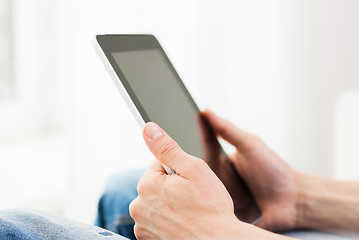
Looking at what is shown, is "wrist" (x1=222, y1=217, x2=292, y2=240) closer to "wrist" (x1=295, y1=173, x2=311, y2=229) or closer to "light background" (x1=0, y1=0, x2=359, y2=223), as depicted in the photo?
"wrist" (x1=295, y1=173, x2=311, y2=229)

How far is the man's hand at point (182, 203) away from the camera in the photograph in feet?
1.79

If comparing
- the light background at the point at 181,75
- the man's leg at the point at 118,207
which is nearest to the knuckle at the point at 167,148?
the man's leg at the point at 118,207

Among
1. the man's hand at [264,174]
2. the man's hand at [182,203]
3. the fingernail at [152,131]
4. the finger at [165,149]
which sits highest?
the fingernail at [152,131]

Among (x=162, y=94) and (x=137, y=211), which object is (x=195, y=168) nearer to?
(x=137, y=211)

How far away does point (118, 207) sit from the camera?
775mm

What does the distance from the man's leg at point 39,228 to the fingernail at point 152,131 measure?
123 mm

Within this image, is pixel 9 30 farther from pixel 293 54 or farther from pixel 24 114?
Result: pixel 293 54

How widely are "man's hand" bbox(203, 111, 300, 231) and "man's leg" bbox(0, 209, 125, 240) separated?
36 cm

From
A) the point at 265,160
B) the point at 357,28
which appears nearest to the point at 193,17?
the point at 357,28

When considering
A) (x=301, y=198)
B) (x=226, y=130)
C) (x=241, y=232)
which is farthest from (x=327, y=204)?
(x=241, y=232)

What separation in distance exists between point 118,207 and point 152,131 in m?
0.24

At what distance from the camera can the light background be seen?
1331mm

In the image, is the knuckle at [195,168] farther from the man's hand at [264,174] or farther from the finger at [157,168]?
the man's hand at [264,174]

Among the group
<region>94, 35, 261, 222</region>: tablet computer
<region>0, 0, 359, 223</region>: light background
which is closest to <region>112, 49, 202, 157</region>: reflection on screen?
<region>94, 35, 261, 222</region>: tablet computer
